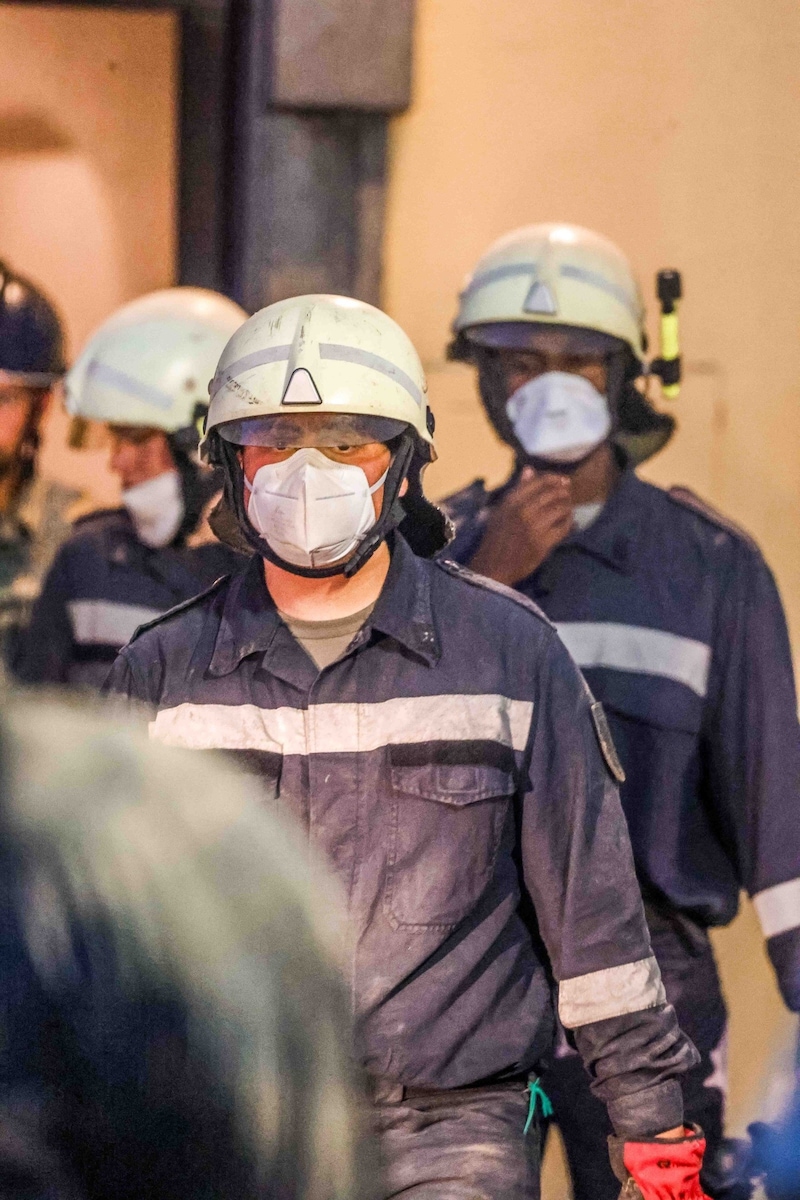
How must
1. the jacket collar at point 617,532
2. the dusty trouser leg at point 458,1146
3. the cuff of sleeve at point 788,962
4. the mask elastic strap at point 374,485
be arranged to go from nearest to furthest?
1. the dusty trouser leg at point 458,1146
2. the mask elastic strap at point 374,485
3. the cuff of sleeve at point 788,962
4. the jacket collar at point 617,532

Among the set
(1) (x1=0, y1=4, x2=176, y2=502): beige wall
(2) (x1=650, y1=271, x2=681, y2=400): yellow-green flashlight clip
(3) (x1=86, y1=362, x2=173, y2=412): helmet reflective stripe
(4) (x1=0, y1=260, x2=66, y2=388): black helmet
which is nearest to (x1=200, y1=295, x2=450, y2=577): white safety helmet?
(2) (x1=650, y1=271, x2=681, y2=400): yellow-green flashlight clip

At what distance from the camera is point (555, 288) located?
396 cm

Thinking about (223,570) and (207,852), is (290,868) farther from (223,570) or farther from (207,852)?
(223,570)

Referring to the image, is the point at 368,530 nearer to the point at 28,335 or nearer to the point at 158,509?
the point at 158,509

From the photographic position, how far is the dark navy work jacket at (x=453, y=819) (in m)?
2.60

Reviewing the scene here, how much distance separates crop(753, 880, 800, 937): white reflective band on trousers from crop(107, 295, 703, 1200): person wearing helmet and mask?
0.80 metres

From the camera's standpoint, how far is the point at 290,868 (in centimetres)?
131

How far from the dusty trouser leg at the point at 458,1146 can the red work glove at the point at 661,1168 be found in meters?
0.15

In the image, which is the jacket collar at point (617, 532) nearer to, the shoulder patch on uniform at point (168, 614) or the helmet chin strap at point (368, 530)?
the helmet chin strap at point (368, 530)

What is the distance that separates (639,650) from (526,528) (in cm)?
39

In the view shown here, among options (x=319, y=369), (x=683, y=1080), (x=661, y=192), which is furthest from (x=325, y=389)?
(x=661, y=192)

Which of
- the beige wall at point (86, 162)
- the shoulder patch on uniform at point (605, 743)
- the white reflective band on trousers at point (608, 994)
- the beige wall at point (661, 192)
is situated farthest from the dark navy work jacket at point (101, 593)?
the beige wall at point (86, 162)

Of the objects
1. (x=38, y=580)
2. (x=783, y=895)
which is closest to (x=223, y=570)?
(x=38, y=580)

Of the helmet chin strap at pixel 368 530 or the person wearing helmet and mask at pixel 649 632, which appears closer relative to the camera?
the helmet chin strap at pixel 368 530
